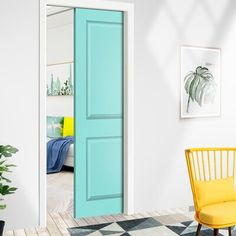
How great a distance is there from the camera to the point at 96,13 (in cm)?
416

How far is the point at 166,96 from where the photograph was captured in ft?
14.6

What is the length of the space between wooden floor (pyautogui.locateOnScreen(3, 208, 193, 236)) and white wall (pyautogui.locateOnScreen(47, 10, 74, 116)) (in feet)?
13.0

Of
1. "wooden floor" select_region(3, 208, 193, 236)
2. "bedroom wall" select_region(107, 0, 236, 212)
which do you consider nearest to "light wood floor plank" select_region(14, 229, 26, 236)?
"wooden floor" select_region(3, 208, 193, 236)

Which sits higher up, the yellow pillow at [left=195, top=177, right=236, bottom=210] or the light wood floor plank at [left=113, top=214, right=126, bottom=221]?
the yellow pillow at [left=195, top=177, right=236, bottom=210]

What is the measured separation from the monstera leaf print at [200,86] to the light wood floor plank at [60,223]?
69.5 inches

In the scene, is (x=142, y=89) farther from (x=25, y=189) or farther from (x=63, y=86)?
(x=63, y=86)

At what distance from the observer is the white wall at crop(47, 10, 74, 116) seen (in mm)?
8062

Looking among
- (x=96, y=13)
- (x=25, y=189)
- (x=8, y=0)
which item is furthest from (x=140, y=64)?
(x=25, y=189)

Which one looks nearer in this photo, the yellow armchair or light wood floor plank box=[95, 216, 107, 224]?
the yellow armchair

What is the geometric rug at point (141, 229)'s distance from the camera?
3.76m

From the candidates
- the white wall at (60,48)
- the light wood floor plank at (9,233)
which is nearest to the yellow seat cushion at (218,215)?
the light wood floor plank at (9,233)

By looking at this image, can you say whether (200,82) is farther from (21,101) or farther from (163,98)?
(21,101)

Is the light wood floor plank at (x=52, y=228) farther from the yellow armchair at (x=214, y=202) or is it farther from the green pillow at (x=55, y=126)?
the green pillow at (x=55, y=126)

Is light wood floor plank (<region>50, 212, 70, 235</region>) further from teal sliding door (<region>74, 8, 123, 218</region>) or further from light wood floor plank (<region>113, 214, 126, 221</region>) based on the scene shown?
light wood floor plank (<region>113, 214, 126, 221</region>)
